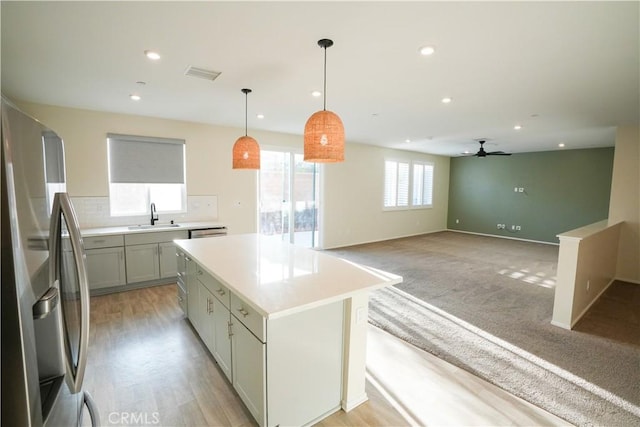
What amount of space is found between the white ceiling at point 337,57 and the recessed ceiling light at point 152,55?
0.07 m

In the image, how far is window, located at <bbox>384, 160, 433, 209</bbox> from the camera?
26.7 ft

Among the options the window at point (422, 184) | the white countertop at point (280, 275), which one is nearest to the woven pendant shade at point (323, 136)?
the white countertop at point (280, 275)

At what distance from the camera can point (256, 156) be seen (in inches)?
115

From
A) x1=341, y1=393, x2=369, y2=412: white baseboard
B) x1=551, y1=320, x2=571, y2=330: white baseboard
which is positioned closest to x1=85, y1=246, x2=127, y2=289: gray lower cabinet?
x1=341, y1=393, x2=369, y2=412: white baseboard

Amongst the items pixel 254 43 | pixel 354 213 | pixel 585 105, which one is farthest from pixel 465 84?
pixel 354 213

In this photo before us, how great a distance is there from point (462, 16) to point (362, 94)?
63.5 inches

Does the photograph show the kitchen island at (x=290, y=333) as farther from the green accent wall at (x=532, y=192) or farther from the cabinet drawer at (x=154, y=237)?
the green accent wall at (x=532, y=192)

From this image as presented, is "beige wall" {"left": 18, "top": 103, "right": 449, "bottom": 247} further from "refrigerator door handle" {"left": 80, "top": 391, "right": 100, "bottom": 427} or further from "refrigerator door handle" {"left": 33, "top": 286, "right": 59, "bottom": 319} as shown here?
"refrigerator door handle" {"left": 33, "top": 286, "right": 59, "bottom": 319}

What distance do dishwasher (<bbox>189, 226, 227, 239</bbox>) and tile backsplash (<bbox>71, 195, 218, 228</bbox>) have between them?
1.78 ft

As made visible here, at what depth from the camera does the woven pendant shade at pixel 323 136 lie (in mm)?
1890

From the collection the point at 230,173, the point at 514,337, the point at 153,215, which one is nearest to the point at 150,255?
the point at 153,215

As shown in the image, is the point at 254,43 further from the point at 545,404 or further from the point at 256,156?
the point at 545,404

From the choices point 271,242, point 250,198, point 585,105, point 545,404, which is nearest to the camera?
point 545,404

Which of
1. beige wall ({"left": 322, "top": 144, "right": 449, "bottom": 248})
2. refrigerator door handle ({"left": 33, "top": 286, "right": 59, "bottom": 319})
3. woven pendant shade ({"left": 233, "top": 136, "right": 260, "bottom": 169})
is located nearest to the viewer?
refrigerator door handle ({"left": 33, "top": 286, "right": 59, "bottom": 319})
